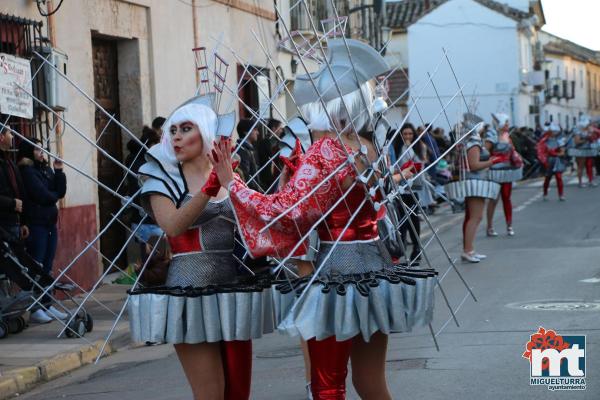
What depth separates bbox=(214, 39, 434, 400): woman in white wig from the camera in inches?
185

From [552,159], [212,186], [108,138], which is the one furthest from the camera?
[552,159]

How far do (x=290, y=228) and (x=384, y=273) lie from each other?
1.46 feet

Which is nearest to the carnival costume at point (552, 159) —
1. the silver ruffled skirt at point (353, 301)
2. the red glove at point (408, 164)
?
the red glove at point (408, 164)

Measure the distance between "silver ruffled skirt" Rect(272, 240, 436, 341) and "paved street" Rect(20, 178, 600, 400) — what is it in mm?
2191

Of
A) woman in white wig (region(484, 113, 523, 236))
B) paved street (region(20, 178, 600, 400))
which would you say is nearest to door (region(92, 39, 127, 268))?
paved street (region(20, 178, 600, 400))

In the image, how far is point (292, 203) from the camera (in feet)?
15.4

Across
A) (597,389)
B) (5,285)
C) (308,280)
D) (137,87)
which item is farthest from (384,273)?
(137,87)

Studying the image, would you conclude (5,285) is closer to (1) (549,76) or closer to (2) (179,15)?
(2) (179,15)

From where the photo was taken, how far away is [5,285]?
10.7 metres

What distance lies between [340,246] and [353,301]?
1.03ft

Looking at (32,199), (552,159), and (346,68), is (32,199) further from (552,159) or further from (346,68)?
(552,159)

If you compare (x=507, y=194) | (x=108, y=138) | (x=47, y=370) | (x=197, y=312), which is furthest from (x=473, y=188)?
(x=197, y=312)

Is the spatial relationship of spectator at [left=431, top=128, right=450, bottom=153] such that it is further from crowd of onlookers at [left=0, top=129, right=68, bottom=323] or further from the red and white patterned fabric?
the red and white patterned fabric

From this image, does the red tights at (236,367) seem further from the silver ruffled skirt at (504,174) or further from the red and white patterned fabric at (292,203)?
the silver ruffled skirt at (504,174)
